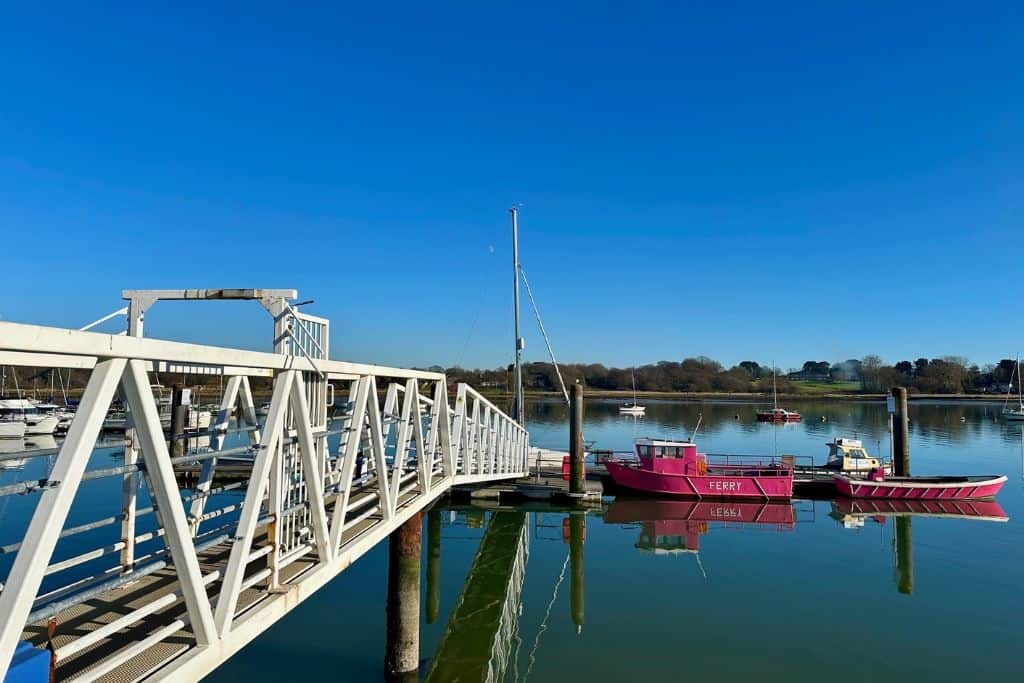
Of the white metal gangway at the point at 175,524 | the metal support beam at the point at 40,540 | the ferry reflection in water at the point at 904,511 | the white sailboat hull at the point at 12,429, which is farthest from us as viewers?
the white sailboat hull at the point at 12,429

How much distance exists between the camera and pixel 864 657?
13.4m

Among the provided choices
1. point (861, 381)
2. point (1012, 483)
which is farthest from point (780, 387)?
point (1012, 483)

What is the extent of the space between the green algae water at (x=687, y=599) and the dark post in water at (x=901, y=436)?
154 inches

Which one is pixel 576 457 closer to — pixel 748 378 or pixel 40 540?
pixel 40 540

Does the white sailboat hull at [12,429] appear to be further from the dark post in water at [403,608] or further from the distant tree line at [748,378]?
the distant tree line at [748,378]

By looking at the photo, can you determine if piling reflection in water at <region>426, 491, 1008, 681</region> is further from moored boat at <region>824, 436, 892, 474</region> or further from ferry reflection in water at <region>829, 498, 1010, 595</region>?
moored boat at <region>824, 436, 892, 474</region>

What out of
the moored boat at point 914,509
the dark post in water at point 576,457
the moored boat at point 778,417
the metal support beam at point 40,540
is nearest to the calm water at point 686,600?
the moored boat at point 914,509

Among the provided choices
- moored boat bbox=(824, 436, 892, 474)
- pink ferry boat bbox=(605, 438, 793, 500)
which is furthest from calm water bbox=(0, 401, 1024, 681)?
moored boat bbox=(824, 436, 892, 474)

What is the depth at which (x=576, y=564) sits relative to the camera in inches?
811

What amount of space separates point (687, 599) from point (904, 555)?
34.0 ft

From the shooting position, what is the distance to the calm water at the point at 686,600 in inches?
506

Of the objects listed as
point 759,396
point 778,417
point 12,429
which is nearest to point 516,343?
point 12,429

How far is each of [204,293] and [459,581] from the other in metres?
12.5

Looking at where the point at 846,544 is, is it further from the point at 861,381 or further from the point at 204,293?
the point at 861,381
